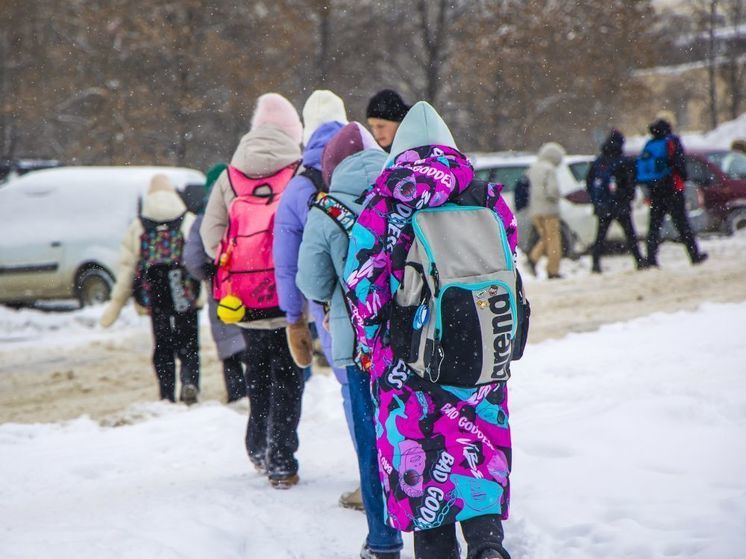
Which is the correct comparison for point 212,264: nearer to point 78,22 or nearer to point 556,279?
point 556,279

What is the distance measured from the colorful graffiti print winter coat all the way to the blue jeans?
1.90ft

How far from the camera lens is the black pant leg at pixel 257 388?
457 cm

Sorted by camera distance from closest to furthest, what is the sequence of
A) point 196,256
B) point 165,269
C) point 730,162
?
1. point 196,256
2. point 165,269
3. point 730,162

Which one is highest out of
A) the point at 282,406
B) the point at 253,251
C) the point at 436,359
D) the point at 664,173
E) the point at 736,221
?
the point at 664,173

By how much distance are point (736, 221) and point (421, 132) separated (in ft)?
46.8


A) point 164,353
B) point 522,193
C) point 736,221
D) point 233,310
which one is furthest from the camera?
point 736,221

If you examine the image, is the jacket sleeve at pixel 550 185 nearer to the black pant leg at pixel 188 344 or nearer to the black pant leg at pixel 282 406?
the black pant leg at pixel 188 344

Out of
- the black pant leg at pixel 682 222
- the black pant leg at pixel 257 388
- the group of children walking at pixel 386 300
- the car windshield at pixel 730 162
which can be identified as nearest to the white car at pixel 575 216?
the car windshield at pixel 730 162

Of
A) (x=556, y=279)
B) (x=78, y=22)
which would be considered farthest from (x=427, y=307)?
(x=78, y=22)

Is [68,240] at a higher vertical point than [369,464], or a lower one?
higher

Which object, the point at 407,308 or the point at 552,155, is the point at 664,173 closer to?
the point at 552,155

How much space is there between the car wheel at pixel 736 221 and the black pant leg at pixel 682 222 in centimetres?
427

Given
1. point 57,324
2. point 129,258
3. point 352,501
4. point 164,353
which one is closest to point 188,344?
point 164,353

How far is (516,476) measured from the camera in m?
4.24
